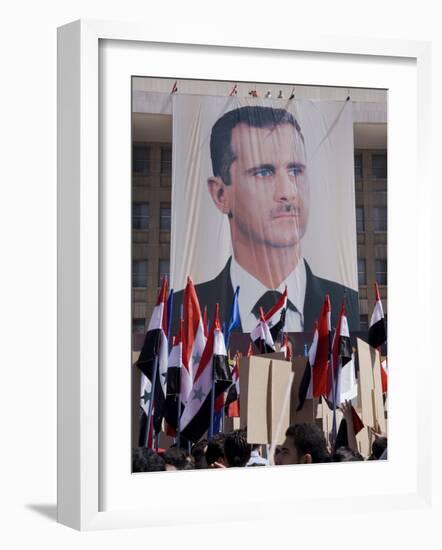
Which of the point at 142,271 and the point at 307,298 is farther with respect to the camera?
the point at 307,298

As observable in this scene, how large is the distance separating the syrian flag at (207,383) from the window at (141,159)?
100cm

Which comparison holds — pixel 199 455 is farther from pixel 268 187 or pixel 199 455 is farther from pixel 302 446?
pixel 268 187

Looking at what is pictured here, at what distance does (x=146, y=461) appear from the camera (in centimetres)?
963

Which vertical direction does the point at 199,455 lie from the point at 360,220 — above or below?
below

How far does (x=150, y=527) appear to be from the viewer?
952 cm

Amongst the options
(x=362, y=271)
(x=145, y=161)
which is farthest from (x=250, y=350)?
(x=145, y=161)

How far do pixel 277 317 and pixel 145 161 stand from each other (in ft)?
4.41

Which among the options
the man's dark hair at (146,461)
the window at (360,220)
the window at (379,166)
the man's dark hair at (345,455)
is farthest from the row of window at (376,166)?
the man's dark hair at (146,461)

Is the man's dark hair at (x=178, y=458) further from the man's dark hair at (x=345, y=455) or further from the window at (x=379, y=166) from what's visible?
the window at (x=379, y=166)

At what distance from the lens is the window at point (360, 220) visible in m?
10.1

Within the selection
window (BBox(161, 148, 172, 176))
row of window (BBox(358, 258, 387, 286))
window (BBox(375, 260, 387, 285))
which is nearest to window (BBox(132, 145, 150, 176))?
window (BBox(161, 148, 172, 176))

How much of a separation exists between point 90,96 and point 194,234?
113 centimetres

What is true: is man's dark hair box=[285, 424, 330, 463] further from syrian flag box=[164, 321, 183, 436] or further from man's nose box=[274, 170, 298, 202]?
man's nose box=[274, 170, 298, 202]

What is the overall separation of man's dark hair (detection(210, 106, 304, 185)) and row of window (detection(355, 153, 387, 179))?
600 mm
